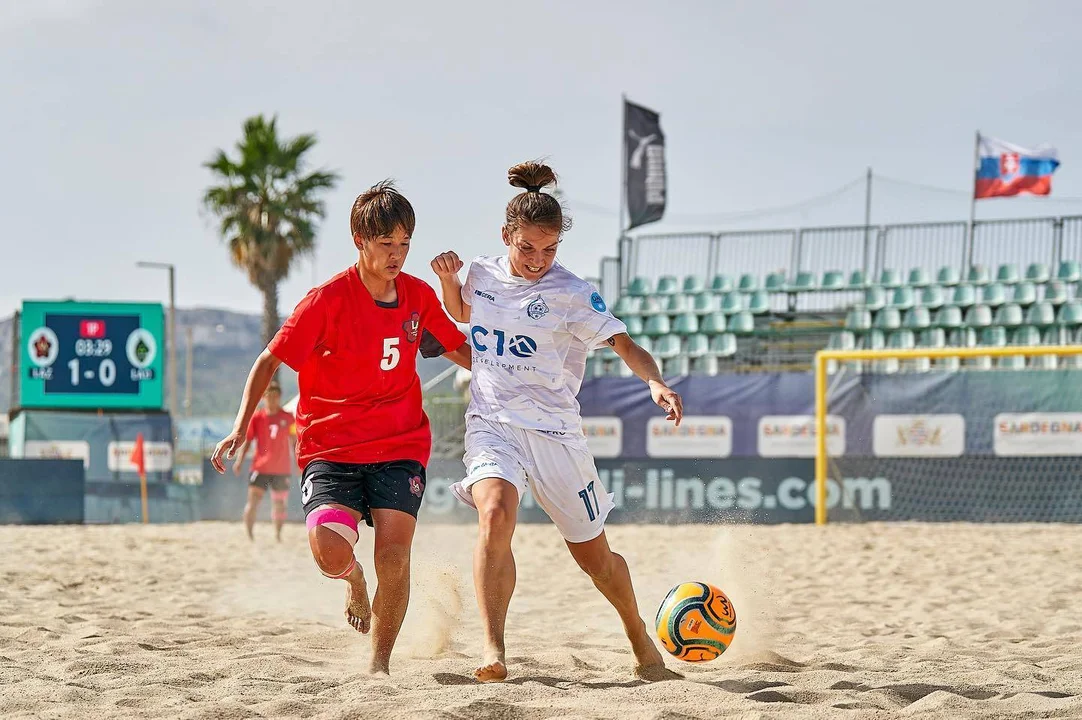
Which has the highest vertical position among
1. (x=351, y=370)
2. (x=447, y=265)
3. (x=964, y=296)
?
(x=964, y=296)

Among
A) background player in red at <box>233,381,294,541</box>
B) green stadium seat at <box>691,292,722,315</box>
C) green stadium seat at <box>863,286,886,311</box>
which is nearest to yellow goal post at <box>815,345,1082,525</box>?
green stadium seat at <box>863,286,886,311</box>

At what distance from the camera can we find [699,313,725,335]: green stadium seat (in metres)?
18.1

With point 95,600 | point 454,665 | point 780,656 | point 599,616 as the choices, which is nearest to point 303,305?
point 454,665

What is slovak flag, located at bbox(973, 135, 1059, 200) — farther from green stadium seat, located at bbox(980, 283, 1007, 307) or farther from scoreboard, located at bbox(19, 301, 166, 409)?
scoreboard, located at bbox(19, 301, 166, 409)

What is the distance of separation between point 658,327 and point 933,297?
4.34 meters

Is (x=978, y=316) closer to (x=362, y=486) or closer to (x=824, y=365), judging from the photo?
(x=824, y=365)

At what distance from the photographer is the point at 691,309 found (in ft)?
61.2

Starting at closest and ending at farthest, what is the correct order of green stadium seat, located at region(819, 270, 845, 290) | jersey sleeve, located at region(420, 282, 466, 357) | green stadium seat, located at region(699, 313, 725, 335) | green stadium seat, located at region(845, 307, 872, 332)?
jersey sleeve, located at region(420, 282, 466, 357) < green stadium seat, located at region(845, 307, 872, 332) < green stadium seat, located at region(699, 313, 725, 335) < green stadium seat, located at region(819, 270, 845, 290)

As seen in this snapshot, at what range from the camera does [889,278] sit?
18.2m

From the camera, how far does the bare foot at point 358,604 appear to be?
4.43m

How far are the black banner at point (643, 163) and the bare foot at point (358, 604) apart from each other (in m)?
15.3

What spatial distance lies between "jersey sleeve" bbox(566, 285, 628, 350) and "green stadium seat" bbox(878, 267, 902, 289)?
48.8 ft

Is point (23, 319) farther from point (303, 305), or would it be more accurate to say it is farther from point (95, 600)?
point (303, 305)

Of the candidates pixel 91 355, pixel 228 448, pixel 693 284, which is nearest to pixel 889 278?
pixel 693 284
